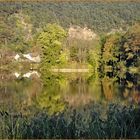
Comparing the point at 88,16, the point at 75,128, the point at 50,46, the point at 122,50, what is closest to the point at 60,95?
the point at 75,128

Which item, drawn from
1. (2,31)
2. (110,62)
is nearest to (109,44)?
(110,62)

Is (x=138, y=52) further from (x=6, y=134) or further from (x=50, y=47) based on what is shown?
(x=6, y=134)

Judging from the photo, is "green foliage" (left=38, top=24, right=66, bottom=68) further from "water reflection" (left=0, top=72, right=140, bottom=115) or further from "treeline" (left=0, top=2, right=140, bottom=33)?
"treeline" (left=0, top=2, right=140, bottom=33)

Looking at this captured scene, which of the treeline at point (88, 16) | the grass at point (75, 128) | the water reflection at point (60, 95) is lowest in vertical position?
the water reflection at point (60, 95)

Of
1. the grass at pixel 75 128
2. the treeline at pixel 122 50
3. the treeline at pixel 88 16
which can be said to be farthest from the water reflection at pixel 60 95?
the treeline at pixel 88 16

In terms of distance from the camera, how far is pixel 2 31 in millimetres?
25344

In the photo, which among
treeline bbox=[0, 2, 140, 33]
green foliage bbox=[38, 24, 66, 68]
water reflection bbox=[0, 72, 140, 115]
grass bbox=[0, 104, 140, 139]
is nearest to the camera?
grass bbox=[0, 104, 140, 139]

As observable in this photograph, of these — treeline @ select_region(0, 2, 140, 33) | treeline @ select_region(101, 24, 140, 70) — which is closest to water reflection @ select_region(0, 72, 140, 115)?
treeline @ select_region(101, 24, 140, 70)

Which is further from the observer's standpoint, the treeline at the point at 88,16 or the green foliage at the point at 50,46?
the treeline at the point at 88,16

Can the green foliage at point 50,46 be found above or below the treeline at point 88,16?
below

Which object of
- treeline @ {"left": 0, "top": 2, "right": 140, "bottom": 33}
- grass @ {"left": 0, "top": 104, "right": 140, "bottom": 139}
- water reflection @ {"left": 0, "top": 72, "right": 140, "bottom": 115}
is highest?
treeline @ {"left": 0, "top": 2, "right": 140, "bottom": 33}

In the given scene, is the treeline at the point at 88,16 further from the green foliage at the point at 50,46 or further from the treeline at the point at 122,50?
the treeline at the point at 122,50

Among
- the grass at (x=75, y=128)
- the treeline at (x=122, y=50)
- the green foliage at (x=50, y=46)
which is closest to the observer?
the grass at (x=75, y=128)

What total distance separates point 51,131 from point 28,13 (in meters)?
36.0
